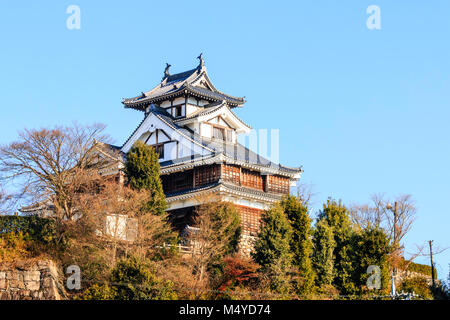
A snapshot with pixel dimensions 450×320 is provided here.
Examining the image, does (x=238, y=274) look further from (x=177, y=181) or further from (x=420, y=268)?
(x=420, y=268)

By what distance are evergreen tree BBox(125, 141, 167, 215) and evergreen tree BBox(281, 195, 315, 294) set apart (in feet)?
21.8

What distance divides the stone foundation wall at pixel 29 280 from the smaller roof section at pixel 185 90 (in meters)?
22.8

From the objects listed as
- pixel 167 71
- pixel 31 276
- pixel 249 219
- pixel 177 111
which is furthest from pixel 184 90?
pixel 31 276

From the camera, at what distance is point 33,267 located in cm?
3234

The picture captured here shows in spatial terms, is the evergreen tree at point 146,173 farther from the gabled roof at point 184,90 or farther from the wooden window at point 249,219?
the gabled roof at point 184,90

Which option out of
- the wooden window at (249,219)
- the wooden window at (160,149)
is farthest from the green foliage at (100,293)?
the wooden window at (160,149)

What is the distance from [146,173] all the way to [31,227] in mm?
6942

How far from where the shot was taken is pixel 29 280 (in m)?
32.1

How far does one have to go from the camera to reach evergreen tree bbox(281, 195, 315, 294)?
34531 mm

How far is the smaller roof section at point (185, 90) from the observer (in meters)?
52.7

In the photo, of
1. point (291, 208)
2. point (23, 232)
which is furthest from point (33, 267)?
point (291, 208)

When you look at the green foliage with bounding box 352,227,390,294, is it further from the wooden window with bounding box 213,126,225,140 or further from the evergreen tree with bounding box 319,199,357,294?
the wooden window with bounding box 213,126,225,140

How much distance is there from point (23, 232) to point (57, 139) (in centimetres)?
558
